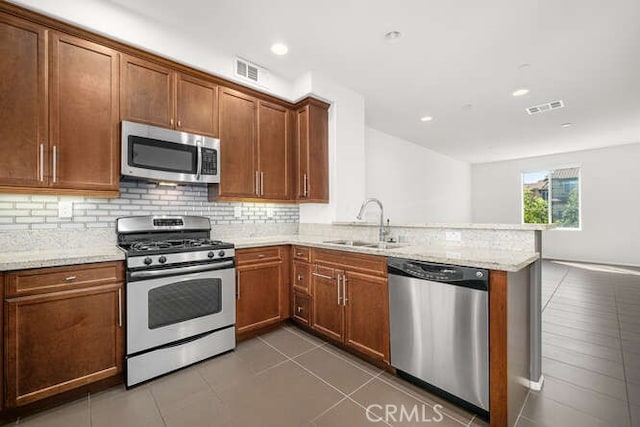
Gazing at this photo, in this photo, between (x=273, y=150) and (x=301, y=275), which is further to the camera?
(x=273, y=150)

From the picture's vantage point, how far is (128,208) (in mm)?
2557

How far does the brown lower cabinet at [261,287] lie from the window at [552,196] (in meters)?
7.32

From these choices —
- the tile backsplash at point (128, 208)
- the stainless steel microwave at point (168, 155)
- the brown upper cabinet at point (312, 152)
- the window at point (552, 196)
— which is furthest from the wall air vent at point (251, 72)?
the window at point (552, 196)

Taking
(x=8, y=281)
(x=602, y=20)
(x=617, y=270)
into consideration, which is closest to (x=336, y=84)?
(x=602, y=20)

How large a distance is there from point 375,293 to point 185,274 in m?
1.53

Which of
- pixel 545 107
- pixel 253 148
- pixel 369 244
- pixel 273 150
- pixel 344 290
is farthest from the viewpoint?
pixel 545 107

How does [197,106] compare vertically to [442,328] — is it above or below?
above

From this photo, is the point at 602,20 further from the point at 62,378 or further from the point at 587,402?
the point at 62,378

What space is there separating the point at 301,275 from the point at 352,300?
0.71 meters

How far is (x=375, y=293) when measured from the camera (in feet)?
7.36

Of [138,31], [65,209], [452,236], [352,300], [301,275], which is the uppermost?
[138,31]

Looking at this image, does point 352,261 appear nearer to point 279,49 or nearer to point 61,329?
point 61,329

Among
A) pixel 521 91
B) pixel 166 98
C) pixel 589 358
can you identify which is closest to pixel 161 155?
pixel 166 98

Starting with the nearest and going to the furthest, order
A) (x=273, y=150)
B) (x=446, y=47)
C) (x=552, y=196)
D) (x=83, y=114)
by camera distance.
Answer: (x=83, y=114) → (x=446, y=47) → (x=273, y=150) → (x=552, y=196)
